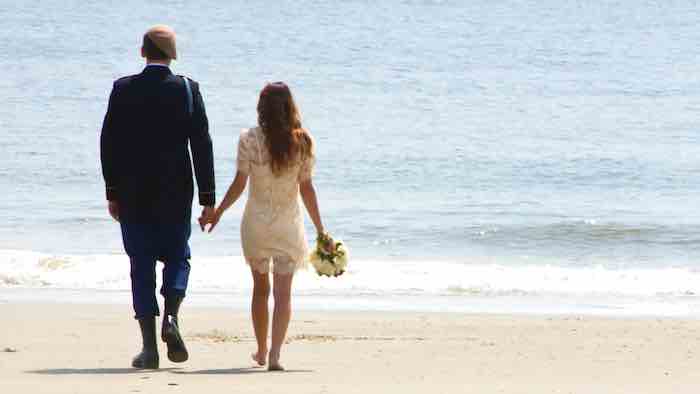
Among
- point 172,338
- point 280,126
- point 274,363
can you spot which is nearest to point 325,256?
point 274,363

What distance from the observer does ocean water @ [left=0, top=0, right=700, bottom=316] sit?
12000 mm

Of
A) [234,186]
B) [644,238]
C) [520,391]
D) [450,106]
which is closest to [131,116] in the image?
[234,186]

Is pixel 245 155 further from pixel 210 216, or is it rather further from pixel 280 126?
pixel 210 216

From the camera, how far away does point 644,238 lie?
51.8 feet

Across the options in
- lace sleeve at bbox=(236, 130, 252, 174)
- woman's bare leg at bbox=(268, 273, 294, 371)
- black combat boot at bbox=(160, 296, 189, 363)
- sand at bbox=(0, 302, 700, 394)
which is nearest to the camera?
sand at bbox=(0, 302, 700, 394)

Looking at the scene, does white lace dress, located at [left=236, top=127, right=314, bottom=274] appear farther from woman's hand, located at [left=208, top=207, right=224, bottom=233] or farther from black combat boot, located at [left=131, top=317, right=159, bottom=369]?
black combat boot, located at [left=131, top=317, right=159, bottom=369]

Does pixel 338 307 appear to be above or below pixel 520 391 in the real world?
below

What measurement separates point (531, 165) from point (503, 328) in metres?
14.0

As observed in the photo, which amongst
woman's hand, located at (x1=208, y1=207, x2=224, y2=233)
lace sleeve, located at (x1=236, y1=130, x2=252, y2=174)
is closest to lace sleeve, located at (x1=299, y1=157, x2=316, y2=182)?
lace sleeve, located at (x1=236, y1=130, x2=252, y2=174)

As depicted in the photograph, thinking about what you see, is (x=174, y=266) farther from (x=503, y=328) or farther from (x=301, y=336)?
(x=503, y=328)

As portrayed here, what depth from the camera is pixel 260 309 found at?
6.19 m

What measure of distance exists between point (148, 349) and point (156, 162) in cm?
86

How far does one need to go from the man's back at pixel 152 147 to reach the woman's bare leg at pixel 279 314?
0.53 m

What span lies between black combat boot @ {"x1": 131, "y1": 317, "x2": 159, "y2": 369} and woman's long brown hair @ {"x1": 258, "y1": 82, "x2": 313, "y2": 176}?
91 centimetres
